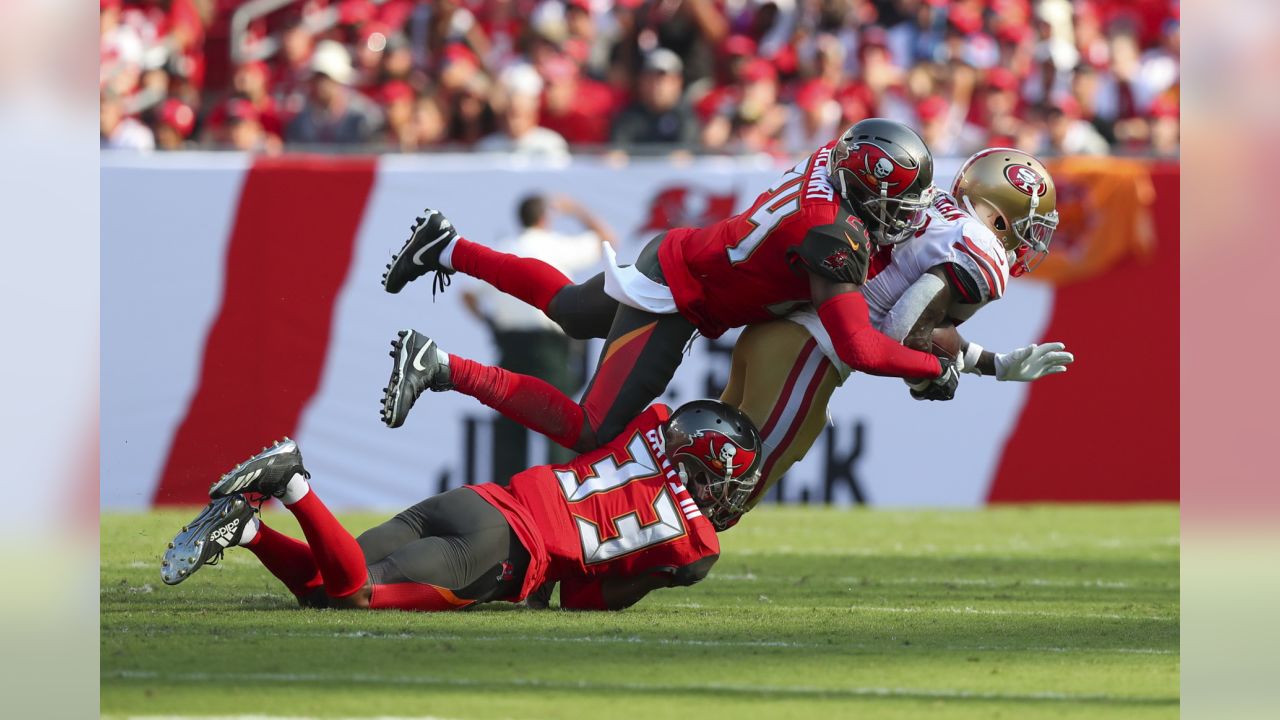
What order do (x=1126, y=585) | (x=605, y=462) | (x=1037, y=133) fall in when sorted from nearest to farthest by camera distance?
(x=605, y=462)
(x=1126, y=585)
(x=1037, y=133)

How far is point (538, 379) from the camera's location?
6305 millimetres

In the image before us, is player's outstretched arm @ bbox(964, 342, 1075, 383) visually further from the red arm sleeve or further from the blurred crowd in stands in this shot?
the blurred crowd in stands

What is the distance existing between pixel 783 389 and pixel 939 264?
2.41 feet

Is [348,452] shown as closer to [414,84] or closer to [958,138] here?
[414,84]

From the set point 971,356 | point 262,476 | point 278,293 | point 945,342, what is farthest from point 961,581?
point 278,293

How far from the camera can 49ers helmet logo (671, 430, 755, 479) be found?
5758 mm

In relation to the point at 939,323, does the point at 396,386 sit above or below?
below

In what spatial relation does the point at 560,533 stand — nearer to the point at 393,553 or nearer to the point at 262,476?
the point at 393,553

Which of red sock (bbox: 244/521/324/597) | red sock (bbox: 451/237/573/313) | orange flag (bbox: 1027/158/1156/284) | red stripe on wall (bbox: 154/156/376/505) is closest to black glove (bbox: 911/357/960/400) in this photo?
red sock (bbox: 451/237/573/313)

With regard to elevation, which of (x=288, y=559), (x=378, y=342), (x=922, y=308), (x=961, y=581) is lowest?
(x=961, y=581)
